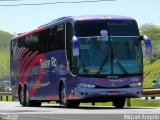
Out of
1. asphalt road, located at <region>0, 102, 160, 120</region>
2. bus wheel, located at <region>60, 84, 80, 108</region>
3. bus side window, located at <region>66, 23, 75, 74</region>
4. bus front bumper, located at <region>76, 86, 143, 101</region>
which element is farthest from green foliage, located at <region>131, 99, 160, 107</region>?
asphalt road, located at <region>0, 102, 160, 120</region>

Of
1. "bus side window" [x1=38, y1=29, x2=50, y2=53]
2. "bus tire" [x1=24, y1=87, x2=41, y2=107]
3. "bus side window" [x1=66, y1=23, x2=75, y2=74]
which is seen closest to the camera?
"bus side window" [x1=66, y1=23, x2=75, y2=74]

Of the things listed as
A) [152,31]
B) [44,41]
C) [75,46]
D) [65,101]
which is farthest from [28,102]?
[152,31]

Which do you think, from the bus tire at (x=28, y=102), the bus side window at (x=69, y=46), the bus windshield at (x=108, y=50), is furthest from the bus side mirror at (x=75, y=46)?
the bus tire at (x=28, y=102)

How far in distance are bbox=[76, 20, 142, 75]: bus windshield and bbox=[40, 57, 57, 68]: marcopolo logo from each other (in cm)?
326

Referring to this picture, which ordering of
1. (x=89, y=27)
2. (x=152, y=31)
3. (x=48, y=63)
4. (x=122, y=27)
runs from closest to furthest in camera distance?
(x=89, y=27) < (x=122, y=27) < (x=48, y=63) < (x=152, y=31)

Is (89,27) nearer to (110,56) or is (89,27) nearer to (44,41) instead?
(110,56)

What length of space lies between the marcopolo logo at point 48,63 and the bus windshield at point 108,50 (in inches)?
128

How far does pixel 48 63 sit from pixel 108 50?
4.86 metres

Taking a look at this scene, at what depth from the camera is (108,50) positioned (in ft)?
81.4

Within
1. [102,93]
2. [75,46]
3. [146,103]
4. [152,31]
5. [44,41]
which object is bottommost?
[146,103]

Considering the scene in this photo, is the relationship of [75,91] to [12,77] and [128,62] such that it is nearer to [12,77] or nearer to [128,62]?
[128,62]

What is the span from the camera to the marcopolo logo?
91.2 feet

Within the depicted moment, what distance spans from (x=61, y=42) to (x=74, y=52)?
8.58 feet

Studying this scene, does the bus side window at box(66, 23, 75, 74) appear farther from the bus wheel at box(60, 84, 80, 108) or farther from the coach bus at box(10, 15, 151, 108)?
the bus wheel at box(60, 84, 80, 108)
